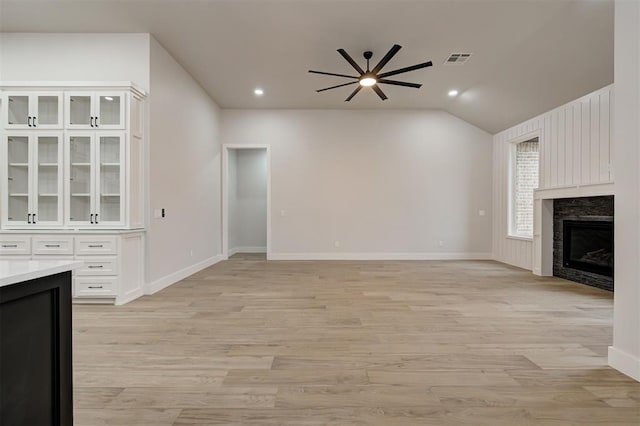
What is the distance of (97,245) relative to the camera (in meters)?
3.98

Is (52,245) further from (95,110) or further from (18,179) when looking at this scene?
(95,110)

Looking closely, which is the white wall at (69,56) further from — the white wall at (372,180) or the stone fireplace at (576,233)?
the stone fireplace at (576,233)

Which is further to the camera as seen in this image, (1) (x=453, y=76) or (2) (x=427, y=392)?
(1) (x=453, y=76)

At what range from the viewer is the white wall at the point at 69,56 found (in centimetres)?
452

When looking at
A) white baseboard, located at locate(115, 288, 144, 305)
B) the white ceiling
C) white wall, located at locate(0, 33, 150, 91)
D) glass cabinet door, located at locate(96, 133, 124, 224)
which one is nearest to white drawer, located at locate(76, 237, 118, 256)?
glass cabinet door, located at locate(96, 133, 124, 224)

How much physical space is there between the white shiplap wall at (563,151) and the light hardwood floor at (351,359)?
1.80m

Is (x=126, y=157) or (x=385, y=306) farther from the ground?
(x=126, y=157)

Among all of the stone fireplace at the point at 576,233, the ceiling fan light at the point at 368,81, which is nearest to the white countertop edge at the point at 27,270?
the ceiling fan light at the point at 368,81

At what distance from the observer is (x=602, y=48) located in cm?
417

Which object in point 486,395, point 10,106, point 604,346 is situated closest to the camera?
point 486,395

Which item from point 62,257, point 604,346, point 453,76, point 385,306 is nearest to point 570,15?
point 453,76

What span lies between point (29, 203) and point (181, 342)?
289 cm

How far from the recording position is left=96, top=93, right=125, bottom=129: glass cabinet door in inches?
163

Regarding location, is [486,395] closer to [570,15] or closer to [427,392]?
[427,392]
